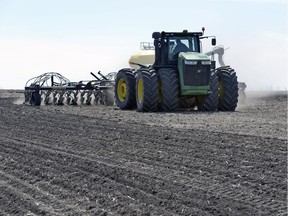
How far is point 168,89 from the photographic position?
1728cm

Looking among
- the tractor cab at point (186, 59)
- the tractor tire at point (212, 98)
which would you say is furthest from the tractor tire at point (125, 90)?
the tractor tire at point (212, 98)

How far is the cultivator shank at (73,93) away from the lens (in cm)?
2250

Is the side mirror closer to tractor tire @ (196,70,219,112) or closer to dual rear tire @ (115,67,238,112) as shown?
dual rear tire @ (115,67,238,112)

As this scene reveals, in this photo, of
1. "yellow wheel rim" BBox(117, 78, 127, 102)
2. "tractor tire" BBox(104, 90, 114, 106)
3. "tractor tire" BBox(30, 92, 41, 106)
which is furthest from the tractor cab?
"tractor tire" BBox(30, 92, 41, 106)

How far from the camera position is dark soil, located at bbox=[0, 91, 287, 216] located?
6.69 m

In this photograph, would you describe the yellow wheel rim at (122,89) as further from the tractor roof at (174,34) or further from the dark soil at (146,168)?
the dark soil at (146,168)

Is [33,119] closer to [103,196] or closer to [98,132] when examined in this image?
[98,132]

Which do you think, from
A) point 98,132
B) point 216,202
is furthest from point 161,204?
point 98,132

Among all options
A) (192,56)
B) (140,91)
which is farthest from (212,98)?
(140,91)

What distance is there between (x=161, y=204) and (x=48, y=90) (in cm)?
1655

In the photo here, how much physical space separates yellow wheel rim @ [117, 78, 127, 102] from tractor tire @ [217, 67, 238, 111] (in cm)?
301

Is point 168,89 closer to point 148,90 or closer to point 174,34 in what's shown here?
point 148,90

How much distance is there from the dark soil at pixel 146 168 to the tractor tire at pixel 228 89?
2.88 metres

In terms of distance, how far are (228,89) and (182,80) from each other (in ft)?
A: 4.43
